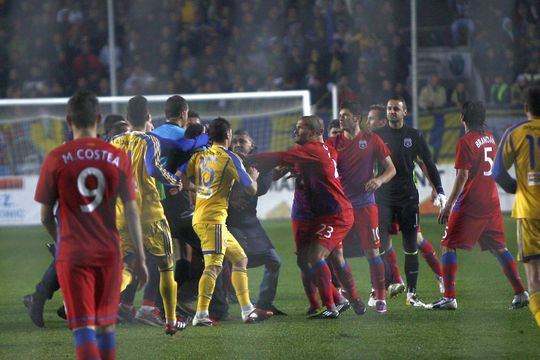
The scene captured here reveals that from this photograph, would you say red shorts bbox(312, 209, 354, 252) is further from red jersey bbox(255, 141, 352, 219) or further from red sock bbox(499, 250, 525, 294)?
red sock bbox(499, 250, 525, 294)

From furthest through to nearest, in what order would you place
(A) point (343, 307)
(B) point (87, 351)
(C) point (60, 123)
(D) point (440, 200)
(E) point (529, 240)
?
(C) point (60, 123) → (D) point (440, 200) → (A) point (343, 307) → (E) point (529, 240) → (B) point (87, 351)

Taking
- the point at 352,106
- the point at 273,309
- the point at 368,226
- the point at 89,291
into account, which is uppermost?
the point at 352,106

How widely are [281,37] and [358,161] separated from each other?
168 centimetres

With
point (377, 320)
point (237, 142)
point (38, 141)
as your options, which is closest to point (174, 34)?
point (237, 142)

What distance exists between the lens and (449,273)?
329 inches

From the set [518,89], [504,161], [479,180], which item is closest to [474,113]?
[479,180]

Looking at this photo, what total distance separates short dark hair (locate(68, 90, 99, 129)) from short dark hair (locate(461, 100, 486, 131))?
406 cm

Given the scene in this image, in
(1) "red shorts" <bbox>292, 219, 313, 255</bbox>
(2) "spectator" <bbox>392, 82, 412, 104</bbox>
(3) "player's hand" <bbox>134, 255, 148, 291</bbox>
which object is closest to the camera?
(3) "player's hand" <bbox>134, 255, 148, 291</bbox>

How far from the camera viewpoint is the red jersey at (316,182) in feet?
25.5

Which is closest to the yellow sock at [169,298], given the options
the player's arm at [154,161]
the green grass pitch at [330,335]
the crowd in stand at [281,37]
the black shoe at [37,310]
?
the green grass pitch at [330,335]

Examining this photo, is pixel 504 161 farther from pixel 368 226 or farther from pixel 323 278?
pixel 368 226

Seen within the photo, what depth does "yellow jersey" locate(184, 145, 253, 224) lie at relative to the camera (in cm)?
764

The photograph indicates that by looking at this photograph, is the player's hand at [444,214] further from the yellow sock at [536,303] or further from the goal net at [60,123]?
the goal net at [60,123]

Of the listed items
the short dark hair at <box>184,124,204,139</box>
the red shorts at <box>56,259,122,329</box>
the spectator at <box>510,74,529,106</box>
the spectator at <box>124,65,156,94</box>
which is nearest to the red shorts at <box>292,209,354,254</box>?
the short dark hair at <box>184,124,204,139</box>
